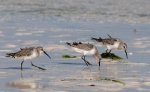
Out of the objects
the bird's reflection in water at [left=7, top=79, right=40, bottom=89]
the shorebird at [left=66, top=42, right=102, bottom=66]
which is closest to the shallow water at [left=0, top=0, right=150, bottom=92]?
the bird's reflection in water at [left=7, top=79, right=40, bottom=89]

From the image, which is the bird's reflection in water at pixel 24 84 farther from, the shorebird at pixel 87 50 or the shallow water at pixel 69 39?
the shorebird at pixel 87 50

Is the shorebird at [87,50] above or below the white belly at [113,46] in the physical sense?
below

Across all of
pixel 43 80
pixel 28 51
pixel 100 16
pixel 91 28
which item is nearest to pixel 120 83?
pixel 43 80

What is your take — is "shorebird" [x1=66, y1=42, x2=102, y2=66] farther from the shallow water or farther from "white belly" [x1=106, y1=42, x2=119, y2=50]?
"white belly" [x1=106, y1=42, x2=119, y2=50]

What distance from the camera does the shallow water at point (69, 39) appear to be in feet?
56.4

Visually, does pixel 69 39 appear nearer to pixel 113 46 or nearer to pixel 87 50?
pixel 113 46

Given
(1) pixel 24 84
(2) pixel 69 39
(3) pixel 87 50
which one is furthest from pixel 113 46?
(1) pixel 24 84

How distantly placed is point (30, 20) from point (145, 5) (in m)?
13.7

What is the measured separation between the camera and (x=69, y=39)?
89.9 feet

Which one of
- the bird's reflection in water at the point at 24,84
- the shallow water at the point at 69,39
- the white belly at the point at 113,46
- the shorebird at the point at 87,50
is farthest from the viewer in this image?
the white belly at the point at 113,46

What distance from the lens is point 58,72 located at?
63.4 feet

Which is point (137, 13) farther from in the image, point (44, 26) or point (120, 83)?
point (120, 83)

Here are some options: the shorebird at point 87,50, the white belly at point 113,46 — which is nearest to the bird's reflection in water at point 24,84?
the shorebird at point 87,50

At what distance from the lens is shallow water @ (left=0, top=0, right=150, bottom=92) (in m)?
17.2
